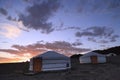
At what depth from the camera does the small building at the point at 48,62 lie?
24.0 metres

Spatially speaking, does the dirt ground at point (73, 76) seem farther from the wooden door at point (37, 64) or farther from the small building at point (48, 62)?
the wooden door at point (37, 64)

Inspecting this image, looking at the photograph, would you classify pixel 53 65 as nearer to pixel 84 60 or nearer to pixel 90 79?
pixel 90 79

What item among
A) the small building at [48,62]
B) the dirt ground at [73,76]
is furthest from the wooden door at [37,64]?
the dirt ground at [73,76]

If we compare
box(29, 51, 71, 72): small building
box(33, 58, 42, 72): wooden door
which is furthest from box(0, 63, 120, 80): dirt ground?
box(33, 58, 42, 72): wooden door

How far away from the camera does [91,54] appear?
137ft

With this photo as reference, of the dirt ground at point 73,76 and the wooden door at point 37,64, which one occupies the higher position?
the wooden door at point 37,64

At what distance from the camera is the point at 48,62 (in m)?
24.3

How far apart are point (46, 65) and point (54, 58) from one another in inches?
60.5

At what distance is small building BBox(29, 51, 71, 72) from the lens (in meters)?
24.0

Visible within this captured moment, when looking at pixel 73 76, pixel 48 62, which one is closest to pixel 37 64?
pixel 48 62

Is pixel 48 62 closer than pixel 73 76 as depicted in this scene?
No

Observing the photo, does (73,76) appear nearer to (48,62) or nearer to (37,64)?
(48,62)

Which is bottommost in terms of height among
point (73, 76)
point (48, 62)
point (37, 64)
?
point (73, 76)

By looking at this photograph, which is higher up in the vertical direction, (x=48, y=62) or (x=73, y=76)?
(x=48, y=62)
